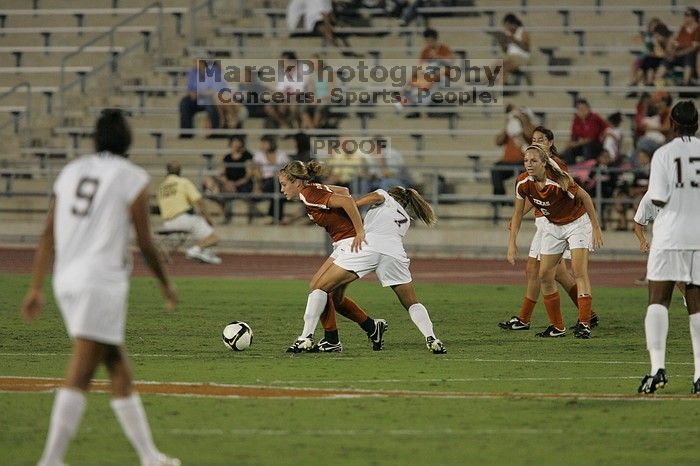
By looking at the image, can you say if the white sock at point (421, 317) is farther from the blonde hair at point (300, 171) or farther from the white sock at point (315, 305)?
the blonde hair at point (300, 171)

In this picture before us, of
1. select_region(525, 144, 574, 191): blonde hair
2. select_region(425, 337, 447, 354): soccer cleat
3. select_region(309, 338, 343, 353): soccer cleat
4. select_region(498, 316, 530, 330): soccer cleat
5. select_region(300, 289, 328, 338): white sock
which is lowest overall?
select_region(498, 316, 530, 330): soccer cleat

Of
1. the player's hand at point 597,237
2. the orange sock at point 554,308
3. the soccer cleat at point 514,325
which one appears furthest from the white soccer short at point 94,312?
the soccer cleat at point 514,325

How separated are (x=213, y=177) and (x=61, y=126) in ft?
16.1

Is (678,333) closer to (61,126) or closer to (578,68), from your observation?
(578,68)

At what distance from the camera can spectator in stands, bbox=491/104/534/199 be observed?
2797 cm

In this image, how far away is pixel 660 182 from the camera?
10.5m

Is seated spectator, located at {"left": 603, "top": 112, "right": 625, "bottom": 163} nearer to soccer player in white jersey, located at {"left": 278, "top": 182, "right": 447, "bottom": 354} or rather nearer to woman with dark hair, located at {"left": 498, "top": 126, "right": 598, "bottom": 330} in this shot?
woman with dark hair, located at {"left": 498, "top": 126, "right": 598, "bottom": 330}

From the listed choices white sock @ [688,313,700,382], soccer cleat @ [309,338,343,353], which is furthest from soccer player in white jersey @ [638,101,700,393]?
soccer cleat @ [309,338,343,353]

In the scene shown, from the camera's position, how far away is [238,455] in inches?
330

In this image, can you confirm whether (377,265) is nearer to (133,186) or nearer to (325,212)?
(325,212)

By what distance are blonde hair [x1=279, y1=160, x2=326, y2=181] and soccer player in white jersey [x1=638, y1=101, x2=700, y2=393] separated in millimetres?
3936

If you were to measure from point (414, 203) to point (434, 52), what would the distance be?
1713 centimetres

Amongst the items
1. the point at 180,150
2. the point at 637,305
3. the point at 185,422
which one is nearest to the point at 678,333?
the point at 637,305

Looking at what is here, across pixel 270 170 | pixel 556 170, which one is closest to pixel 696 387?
pixel 556 170
